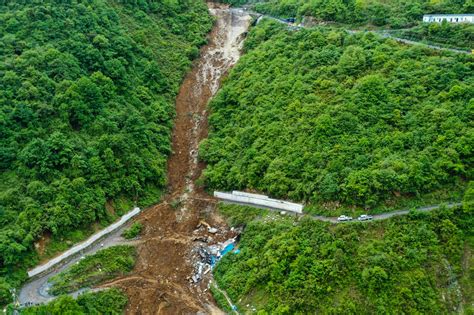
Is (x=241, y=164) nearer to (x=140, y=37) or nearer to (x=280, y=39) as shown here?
(x=280, y=39)

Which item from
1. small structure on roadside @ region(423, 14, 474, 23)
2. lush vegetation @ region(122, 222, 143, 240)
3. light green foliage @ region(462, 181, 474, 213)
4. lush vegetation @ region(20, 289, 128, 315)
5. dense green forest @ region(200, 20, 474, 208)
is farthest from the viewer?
small structure on roadside @ region(423, 14, 474, 23)

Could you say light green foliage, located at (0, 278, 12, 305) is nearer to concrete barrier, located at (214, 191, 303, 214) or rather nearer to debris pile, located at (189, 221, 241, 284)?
debris pile, located at (189, 221, 241, 284)

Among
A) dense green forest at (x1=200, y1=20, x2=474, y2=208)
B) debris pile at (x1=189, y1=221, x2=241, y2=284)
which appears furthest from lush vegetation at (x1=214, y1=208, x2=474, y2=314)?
dense green forest at (x1=200, y1=20, x2=474, y2=208)

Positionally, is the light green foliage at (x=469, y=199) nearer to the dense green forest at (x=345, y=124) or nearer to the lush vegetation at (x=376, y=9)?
the dense green forest at (x=345, y=124)

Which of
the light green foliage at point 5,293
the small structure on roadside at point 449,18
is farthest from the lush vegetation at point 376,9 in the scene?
the light green foliage at point 5,293

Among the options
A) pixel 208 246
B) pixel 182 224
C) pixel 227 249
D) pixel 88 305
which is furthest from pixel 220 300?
pixel 88 305

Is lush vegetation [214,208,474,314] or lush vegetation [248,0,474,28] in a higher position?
lush vegetation [248,0,474,28]

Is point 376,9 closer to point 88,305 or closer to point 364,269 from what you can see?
point 364,269
